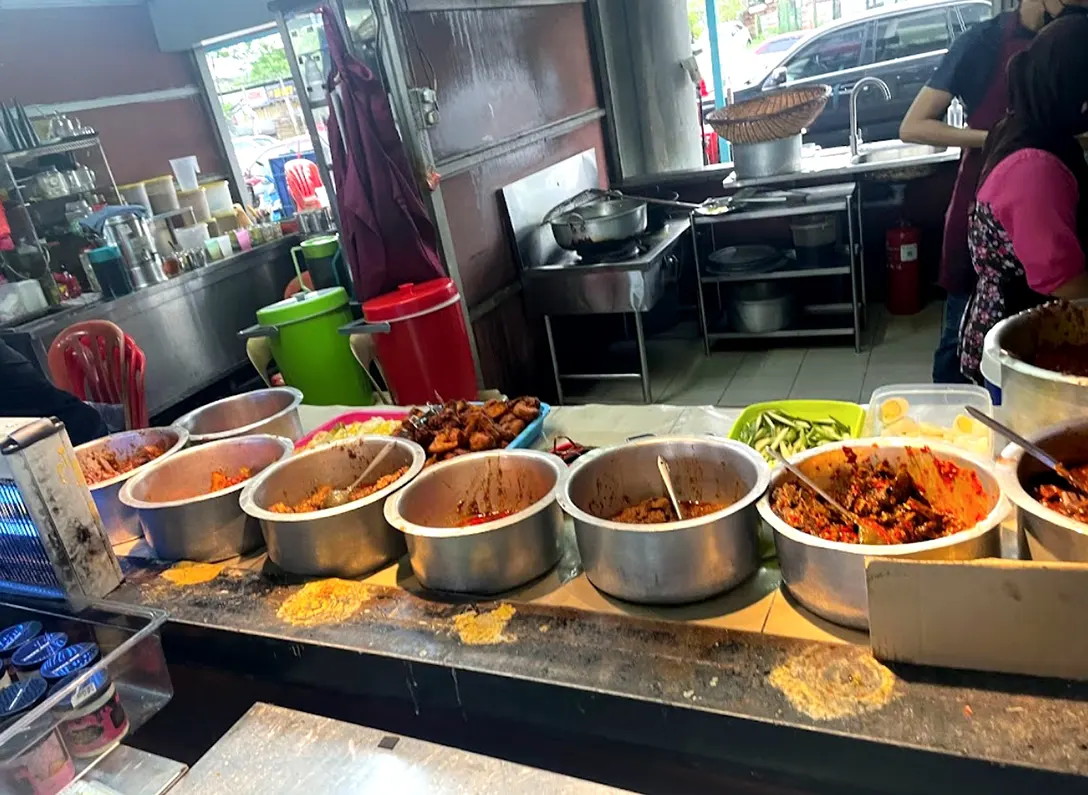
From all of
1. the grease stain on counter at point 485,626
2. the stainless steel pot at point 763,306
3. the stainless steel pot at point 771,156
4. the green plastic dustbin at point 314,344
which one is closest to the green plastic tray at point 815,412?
the grease stain on counter at point 485,626

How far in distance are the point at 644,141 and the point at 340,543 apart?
536 centimetres

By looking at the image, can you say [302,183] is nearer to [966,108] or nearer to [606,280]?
[606,280]

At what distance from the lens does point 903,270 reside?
5148 mm

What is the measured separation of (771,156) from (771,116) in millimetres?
334

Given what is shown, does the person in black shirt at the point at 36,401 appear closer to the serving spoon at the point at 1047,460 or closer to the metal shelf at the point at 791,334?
the serving spoon at the point at 1047,460

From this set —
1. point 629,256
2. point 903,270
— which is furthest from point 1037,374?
point 903,270

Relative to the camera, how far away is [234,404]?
245cm

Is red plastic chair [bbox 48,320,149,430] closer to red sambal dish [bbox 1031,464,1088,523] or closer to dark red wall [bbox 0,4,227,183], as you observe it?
red sambal dish [bbox 1031,464,1088,523]

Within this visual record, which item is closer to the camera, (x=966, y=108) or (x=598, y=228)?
(x=966, y=108)

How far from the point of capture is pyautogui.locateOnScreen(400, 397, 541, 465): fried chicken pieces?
1924mm

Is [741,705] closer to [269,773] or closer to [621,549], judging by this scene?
[621,549]

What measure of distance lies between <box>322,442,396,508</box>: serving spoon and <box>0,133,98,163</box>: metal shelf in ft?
14.7

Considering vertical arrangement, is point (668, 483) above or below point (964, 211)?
below

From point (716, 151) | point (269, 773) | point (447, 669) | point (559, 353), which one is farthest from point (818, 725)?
point (716, 151)
